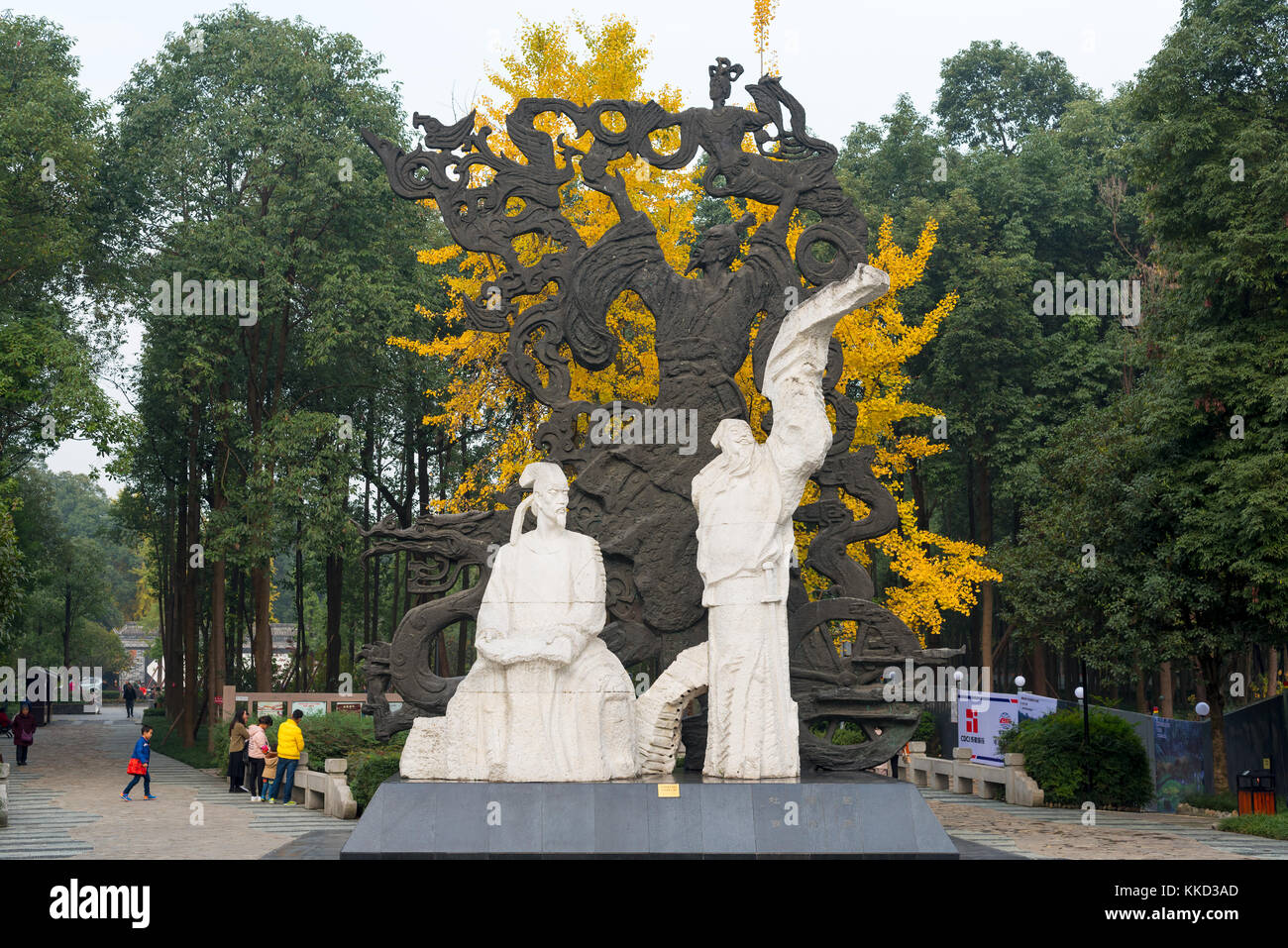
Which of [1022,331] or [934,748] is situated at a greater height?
[1022,331]

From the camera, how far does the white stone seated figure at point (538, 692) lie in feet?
29.9

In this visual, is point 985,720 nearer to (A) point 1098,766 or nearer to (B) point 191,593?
(A) point 1098,766

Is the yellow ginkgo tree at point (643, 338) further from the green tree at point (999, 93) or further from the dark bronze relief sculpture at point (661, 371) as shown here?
the green tree at point (999, 93)

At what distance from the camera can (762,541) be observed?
959cm

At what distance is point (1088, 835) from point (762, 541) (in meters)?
6.13

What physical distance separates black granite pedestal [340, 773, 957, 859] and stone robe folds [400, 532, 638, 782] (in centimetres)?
23

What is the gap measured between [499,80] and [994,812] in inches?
440

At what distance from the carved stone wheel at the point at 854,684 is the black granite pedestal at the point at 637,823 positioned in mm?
1130

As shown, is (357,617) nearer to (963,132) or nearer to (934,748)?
(934,748)

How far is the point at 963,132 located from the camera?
2995 centimetres

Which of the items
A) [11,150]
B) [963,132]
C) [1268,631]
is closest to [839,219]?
[1268,631]

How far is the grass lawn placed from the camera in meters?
13.3

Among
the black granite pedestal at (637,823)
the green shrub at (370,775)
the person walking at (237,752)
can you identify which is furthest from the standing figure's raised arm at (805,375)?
the person walking at (237,752)

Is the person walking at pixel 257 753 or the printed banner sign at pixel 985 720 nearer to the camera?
the person walking at pixel 257 753
